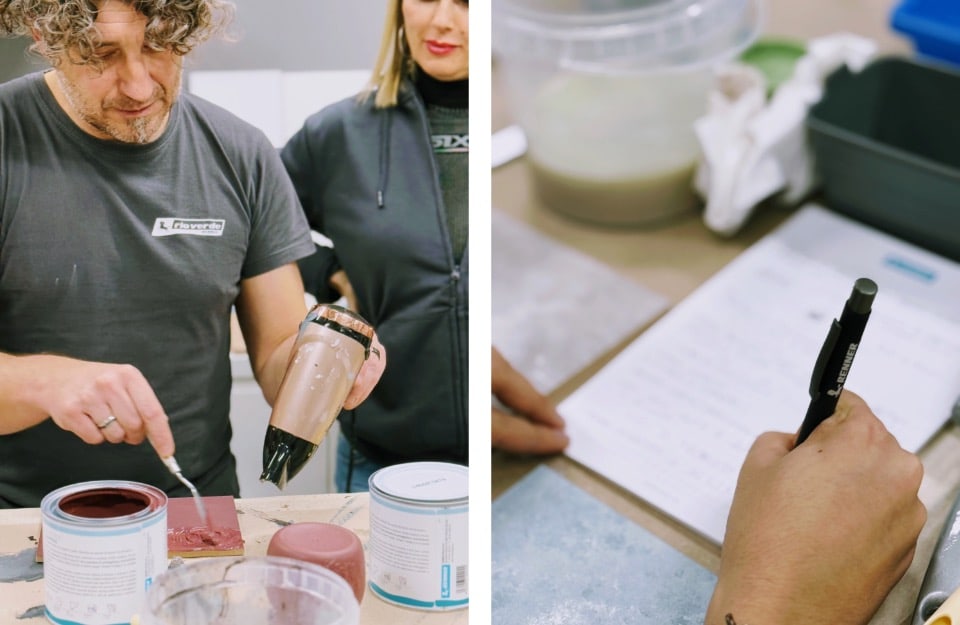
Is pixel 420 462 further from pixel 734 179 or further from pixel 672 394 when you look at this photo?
pixel 734 179

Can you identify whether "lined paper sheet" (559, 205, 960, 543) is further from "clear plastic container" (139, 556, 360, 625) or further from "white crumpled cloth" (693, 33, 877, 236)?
"clear plastic container" (139, 556, 360, 625)

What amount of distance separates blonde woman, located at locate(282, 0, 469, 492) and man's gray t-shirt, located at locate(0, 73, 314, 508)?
33 mm

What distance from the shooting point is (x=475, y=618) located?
62cm

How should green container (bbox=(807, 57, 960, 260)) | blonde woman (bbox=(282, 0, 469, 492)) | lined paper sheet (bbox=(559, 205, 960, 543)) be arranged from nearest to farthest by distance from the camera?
blonde woman (bbox=(282, 0, 469, 492)) < lined paper sheet (bbox=(559, 205, 960, 543)) < green container (bbox=(807, 57, 960, 260))

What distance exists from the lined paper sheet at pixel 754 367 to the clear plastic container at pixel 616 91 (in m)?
0.12

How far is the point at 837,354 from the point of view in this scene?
63 centimetres

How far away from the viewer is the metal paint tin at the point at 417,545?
1.96 feet

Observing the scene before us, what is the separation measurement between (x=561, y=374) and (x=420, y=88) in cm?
31

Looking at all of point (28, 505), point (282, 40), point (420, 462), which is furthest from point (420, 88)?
point (28, 505)

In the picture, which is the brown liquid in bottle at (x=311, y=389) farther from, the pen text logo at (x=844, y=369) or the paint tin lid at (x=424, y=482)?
the pen text logo at (x=844, y=369)

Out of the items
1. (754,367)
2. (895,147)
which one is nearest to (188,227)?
(754,367)

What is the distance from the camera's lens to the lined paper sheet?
2.56ft

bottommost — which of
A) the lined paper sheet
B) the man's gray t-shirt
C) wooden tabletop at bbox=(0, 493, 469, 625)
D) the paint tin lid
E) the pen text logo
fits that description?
the lined paper sheet

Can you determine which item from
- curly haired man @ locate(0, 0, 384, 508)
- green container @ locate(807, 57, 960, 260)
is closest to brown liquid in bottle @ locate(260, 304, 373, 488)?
curly haired man @ locate(0, 0, 384, 508)
